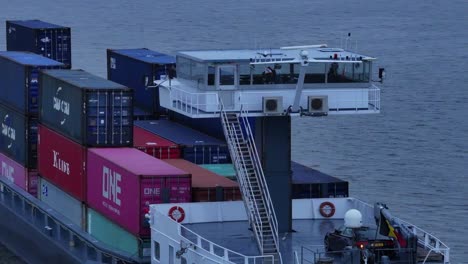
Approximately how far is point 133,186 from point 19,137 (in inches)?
475

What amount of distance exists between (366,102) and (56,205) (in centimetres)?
1189

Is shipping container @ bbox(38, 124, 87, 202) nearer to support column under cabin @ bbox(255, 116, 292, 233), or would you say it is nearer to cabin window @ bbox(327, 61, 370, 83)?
support column under cabin @ bbox(255, 116, 292, 233)

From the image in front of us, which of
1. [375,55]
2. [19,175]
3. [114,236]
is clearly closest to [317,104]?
[114,236]

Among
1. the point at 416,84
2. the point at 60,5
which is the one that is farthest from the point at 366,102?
the point at 60,5

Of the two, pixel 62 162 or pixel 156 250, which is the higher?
pixel 62 162

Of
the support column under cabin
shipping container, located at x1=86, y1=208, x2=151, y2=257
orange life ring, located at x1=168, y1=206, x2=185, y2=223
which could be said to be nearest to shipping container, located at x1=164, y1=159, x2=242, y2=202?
orange life ring, located at x1=168, y1=206, x2=185, y2=223

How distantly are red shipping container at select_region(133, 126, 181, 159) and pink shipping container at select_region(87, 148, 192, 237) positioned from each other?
202 cm

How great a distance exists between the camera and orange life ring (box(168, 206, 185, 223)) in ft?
102

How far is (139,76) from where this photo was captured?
47812 mm

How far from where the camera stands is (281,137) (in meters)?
30.9

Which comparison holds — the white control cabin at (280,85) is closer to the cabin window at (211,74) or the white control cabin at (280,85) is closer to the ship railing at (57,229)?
the cabin window at (211,74)

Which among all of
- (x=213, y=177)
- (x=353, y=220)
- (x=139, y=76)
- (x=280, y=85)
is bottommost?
(x=213, y=177)

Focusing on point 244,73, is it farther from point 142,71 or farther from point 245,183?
point 142,71

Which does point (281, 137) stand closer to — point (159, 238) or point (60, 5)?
point (159, 238)
